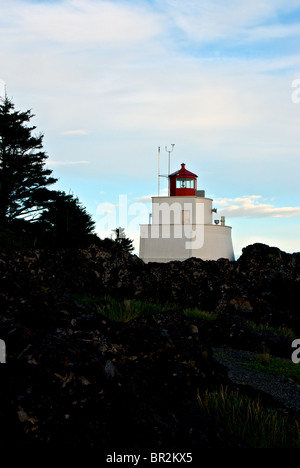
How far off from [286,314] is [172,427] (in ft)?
37.3

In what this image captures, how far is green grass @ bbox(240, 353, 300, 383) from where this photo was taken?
9102mm

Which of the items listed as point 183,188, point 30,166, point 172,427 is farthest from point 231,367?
point 183,188

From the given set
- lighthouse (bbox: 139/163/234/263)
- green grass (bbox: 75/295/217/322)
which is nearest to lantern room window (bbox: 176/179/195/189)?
lighthouse (bbox: 139/163/234/263)

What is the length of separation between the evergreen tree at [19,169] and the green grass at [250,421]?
89.7 ft

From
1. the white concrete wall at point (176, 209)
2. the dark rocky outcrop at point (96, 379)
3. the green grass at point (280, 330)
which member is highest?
the white concrete wall at point (176, 209)

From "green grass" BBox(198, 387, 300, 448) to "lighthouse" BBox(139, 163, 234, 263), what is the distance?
1771 inches

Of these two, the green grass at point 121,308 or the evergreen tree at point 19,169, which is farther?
the evergreen tree at point 19,169

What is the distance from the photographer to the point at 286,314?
48.5 ft

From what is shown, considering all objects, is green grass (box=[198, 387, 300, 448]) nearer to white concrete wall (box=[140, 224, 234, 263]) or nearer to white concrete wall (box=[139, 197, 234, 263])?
white concrete wall (box=[140, 224, 234, 263])

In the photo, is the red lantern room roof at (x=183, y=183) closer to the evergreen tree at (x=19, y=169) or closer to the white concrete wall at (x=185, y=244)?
the white concrete wall at (x=185, y=244)

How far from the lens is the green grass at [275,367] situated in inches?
358

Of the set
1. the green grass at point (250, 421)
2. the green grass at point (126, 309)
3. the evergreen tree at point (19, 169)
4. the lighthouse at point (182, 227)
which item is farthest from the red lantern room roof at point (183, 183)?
the green grass at point (250, 421)

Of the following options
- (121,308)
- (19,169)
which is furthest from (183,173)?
(121,308)

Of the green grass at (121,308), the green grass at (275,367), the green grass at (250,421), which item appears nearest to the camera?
the green grass at (250,421)
